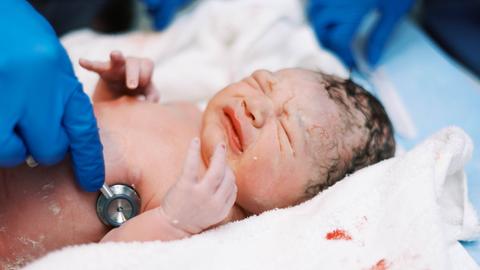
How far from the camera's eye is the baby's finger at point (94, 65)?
1.13 meters

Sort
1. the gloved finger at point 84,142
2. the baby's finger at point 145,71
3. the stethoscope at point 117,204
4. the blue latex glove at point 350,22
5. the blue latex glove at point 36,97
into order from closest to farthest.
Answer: the blue latex glove at point 36,97 < the gloved finger at point 84,142 < the stethoscope at point 117,204 < the baby's finger at point 145,71 < the blue latex glove at point 350,22

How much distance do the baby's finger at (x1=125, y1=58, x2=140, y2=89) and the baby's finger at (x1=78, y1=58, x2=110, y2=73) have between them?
4 centimetres

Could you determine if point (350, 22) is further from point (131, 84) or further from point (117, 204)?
point (117, 204)

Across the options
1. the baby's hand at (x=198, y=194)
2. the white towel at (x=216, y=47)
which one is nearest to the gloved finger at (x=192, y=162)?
the baby's hand at (x=198, y=194)

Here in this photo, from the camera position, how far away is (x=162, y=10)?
1.80 meters

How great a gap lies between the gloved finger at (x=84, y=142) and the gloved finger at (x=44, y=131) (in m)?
0.02

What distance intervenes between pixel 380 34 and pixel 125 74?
0.91m

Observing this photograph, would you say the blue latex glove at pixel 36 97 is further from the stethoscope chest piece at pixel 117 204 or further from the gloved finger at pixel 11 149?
the stethoscope chest piece at pixel 117 204

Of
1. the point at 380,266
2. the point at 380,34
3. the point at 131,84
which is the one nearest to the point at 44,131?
the point at 131,84

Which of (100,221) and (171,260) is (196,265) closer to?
(171,260)

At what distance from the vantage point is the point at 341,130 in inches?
42.6

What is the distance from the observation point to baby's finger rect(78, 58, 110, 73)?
1130 millimetres

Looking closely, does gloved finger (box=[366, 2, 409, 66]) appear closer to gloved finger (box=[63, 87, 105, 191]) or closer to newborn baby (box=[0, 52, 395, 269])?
newborn baby (box=[0, 52, 395, 269])

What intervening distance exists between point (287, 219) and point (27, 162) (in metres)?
0.46
